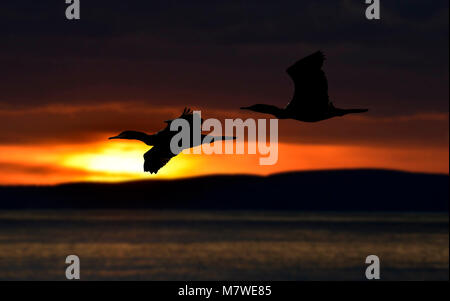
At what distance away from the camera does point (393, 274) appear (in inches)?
4072

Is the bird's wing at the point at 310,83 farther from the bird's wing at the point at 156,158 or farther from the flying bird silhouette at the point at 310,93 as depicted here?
the bird's wing at the point at 156,158

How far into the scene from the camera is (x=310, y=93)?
19031 mm

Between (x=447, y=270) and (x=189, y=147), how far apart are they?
93041mm

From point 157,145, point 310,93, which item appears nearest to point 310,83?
point 310,93

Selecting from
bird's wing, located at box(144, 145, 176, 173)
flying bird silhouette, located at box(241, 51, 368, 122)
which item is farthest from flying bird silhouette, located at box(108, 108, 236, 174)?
flying bird silhouette, located at box(241, 51, 368, 122)

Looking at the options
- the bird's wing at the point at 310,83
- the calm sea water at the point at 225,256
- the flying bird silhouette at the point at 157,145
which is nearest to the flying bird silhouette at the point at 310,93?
the bird's wing at the point at 310,83

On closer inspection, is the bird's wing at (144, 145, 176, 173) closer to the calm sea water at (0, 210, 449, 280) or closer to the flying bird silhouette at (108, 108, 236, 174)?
the flying bird silhouette at (108, 108, 236, 174)

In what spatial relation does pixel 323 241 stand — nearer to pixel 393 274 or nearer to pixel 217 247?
pixel 217 247

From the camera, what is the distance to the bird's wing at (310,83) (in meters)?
18.8

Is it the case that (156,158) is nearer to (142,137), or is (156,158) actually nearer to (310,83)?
(142,137)

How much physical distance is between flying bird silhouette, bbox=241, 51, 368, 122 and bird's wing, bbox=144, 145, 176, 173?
8.72 ft

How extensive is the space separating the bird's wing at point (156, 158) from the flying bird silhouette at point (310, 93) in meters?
2.66
